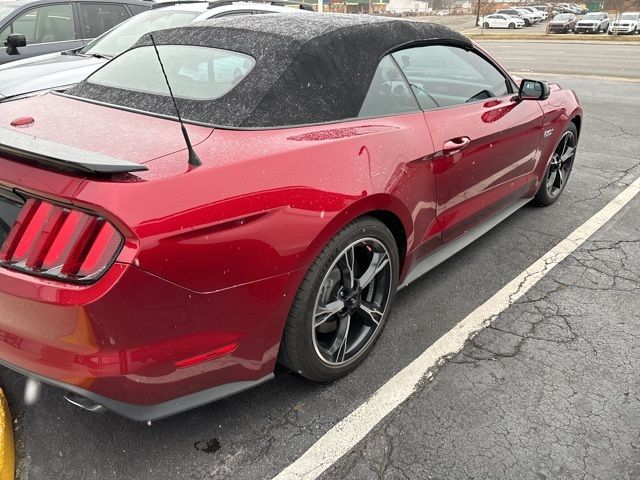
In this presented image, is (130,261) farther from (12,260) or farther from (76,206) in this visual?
(12,260)

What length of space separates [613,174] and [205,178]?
5137 millimetres

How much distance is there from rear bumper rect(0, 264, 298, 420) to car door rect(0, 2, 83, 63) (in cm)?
608

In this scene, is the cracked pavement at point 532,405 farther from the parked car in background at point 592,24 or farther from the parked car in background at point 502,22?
the parked car in background at point 502,22

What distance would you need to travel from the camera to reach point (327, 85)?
95.2 inches

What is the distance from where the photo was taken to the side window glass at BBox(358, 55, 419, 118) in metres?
2.59

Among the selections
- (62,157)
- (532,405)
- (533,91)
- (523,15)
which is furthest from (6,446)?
(523,15)

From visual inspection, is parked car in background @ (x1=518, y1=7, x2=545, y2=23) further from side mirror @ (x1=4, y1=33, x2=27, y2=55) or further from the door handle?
the door handle

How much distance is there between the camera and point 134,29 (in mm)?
6078

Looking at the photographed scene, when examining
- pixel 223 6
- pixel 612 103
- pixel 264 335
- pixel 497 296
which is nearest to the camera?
pixel 264 335

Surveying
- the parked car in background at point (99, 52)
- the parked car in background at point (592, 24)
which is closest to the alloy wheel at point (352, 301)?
the parked car in background at point (99, 52)

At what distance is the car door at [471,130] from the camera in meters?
2.88

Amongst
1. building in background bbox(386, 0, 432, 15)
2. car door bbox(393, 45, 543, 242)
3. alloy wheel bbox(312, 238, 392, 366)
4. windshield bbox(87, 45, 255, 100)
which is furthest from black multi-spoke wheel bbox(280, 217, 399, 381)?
building in background bbox(386, 0, 432, 15)

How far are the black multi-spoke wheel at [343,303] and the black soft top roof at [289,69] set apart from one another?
572mm

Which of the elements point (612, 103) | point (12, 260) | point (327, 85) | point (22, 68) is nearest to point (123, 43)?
point (22, 68)
